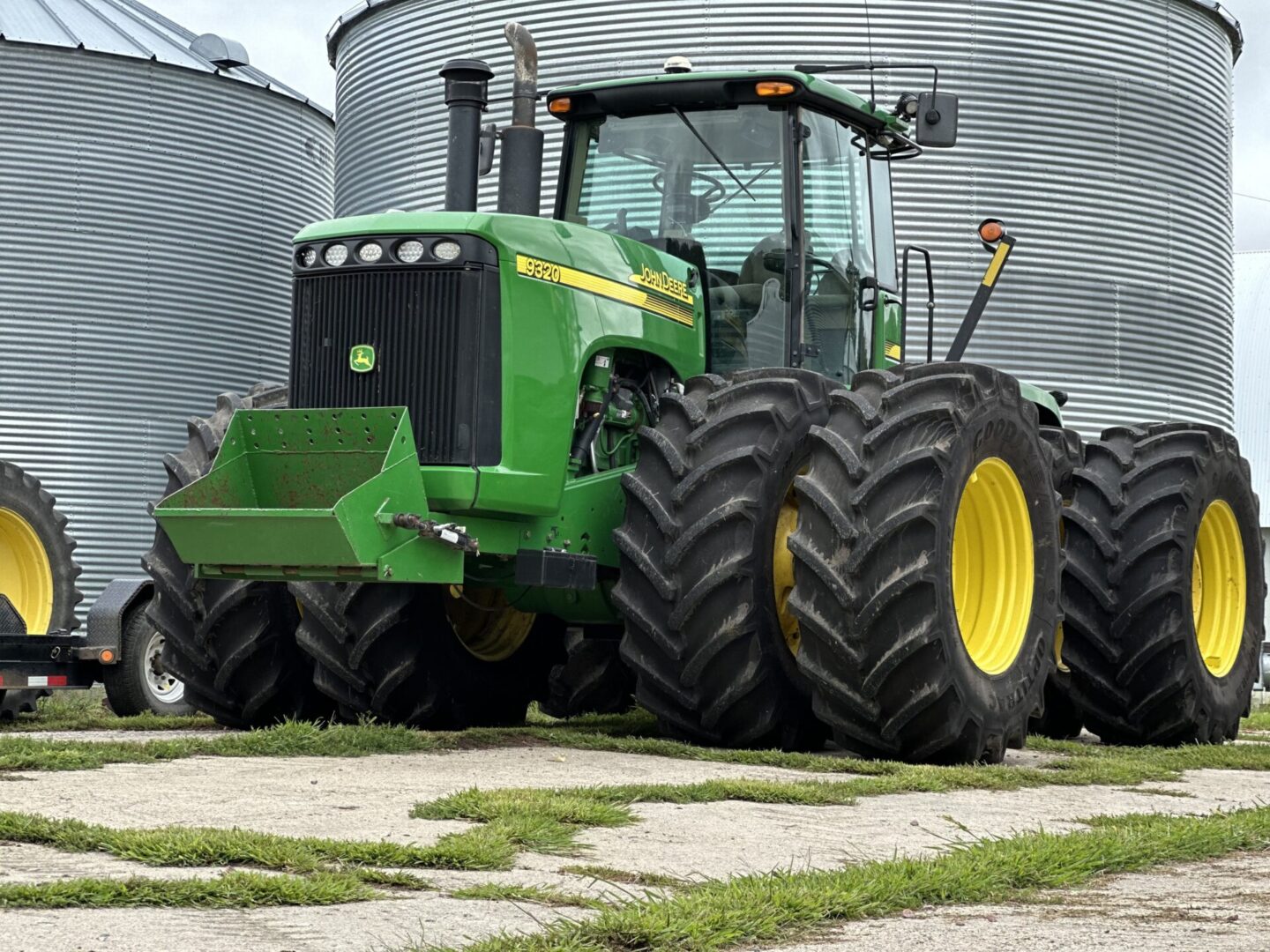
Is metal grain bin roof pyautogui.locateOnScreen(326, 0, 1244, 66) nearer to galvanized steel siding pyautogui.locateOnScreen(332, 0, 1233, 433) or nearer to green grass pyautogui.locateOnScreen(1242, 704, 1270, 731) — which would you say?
galvanized steel siding pyautogui.locateOnScreen(332, 0, 1233, 433)

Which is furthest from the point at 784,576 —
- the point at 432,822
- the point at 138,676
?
the point at 138,676

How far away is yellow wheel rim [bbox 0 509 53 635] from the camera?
434 inches

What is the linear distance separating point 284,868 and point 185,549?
330 centimetres

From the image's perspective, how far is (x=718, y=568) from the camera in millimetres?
7230

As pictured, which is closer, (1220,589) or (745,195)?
(745,195)

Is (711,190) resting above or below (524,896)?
above

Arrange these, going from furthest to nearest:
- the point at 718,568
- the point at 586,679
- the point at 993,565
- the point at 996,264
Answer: the point at 586,679
the point at 996,264
the point at 993,565
the point at 718,568

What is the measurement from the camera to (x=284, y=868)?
4078mm

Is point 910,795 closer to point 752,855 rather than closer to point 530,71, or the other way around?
point 752,855

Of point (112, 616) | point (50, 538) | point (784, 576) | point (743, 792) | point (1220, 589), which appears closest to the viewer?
point (743, 792)

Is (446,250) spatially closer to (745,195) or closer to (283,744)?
(745,195)

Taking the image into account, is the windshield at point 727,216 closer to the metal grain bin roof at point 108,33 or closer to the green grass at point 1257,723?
the green grass at point 1257,723

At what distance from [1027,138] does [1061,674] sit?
925cm

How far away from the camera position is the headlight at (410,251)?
7461 millimetres
